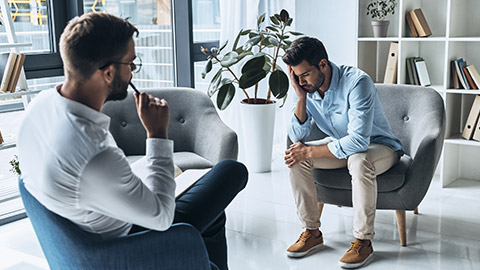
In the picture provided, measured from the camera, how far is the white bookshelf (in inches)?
149

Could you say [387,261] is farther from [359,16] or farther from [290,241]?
[359,16]

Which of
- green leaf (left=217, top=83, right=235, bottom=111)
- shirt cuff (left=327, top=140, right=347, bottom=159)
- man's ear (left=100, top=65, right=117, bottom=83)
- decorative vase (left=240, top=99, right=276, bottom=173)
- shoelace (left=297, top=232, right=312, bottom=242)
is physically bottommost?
shoelace (left=297, top=232, right=312, bottom=242)

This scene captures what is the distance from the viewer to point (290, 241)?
2.89 m

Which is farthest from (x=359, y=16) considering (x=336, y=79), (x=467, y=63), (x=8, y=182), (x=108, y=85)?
(x=108, y=85)

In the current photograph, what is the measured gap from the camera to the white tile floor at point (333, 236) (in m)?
2.63

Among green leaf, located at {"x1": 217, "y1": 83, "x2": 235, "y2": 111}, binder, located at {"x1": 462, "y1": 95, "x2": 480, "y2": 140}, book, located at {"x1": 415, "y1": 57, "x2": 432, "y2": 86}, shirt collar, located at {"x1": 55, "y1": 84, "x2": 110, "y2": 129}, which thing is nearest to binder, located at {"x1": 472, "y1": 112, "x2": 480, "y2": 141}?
binder, located at {"x1": 462, "y1": 95, "x2": 480, "y2": 140}

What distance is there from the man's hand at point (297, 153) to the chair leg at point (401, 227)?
1.78 feet

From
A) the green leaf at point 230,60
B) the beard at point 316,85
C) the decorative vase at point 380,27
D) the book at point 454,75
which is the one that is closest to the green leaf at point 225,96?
the green leaf at point 230,60

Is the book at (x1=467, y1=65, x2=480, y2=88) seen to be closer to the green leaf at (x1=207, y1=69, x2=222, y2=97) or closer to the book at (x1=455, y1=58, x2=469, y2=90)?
the book at (x1=455, y1=58, x2=469, y2=90)

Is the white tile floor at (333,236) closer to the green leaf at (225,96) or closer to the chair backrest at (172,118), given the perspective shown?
the chair backrest at (172,118)

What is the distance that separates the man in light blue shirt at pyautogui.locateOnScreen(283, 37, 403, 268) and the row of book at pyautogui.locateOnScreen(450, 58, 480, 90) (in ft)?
4.08

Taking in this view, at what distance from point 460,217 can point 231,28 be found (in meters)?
2.36

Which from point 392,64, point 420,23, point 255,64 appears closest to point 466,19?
point 420,23

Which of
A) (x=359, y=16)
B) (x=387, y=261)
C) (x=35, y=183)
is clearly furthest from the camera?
(x=359, y=16)
